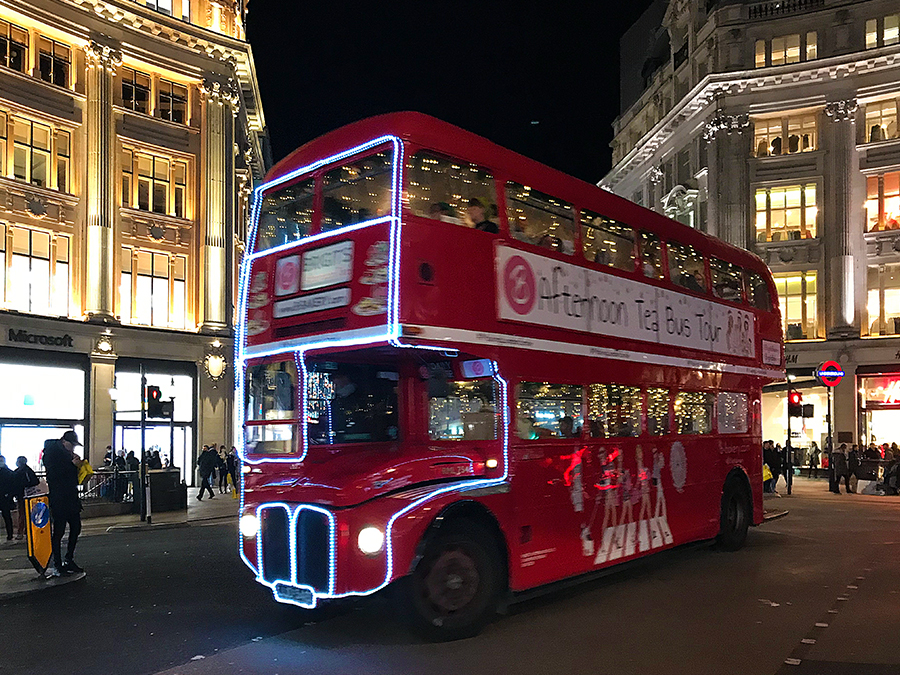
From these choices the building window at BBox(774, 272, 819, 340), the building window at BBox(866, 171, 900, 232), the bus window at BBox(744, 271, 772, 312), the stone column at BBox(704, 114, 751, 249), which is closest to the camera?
the bus window at BBox(744, 271, 772, 312)

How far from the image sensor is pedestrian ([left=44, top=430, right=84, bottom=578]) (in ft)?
37.4

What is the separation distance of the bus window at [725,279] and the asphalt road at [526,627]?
3.86 meters

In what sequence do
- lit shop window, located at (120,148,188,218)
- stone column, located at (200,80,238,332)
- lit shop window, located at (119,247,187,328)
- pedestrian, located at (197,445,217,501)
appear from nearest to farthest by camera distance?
pedestrian, located at (197,445,217,501) < lit shop window, located at (119,247,187,328) < lit shop window, located at (120,148,188,218) < stone column, located at (200,80,238,332)

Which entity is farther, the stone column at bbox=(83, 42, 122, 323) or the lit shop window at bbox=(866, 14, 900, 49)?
the lit shop window at bbox=(866, 14, 900, 49)

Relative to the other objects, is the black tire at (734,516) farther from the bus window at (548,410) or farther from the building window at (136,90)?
the building window at (136,90)

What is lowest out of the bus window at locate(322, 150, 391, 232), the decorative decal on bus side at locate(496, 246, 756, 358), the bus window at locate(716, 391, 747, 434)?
the bus window at locate(716, 391, 747, 434)

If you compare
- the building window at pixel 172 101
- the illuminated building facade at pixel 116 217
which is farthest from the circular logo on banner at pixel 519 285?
the building window at pixel 172 101

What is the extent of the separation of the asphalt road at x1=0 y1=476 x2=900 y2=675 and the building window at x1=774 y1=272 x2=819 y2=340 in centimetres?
3023

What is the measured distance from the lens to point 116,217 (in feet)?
104

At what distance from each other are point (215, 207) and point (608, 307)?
2691cm

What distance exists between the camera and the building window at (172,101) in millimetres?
33594

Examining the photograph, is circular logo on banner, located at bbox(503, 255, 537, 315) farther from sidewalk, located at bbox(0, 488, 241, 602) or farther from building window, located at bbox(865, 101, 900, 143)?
building window, located at bbox(865, 101, 900, 143)

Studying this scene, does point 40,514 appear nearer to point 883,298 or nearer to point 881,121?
point 883,298

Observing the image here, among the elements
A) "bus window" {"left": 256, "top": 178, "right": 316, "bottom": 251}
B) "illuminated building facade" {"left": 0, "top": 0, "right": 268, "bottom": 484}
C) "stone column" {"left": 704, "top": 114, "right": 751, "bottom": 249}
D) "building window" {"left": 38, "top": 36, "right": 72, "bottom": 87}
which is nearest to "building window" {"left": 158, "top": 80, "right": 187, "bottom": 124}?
"illuminated building facade" {"left": 0, "top": 0, "right": 268, "bottom": 484}
